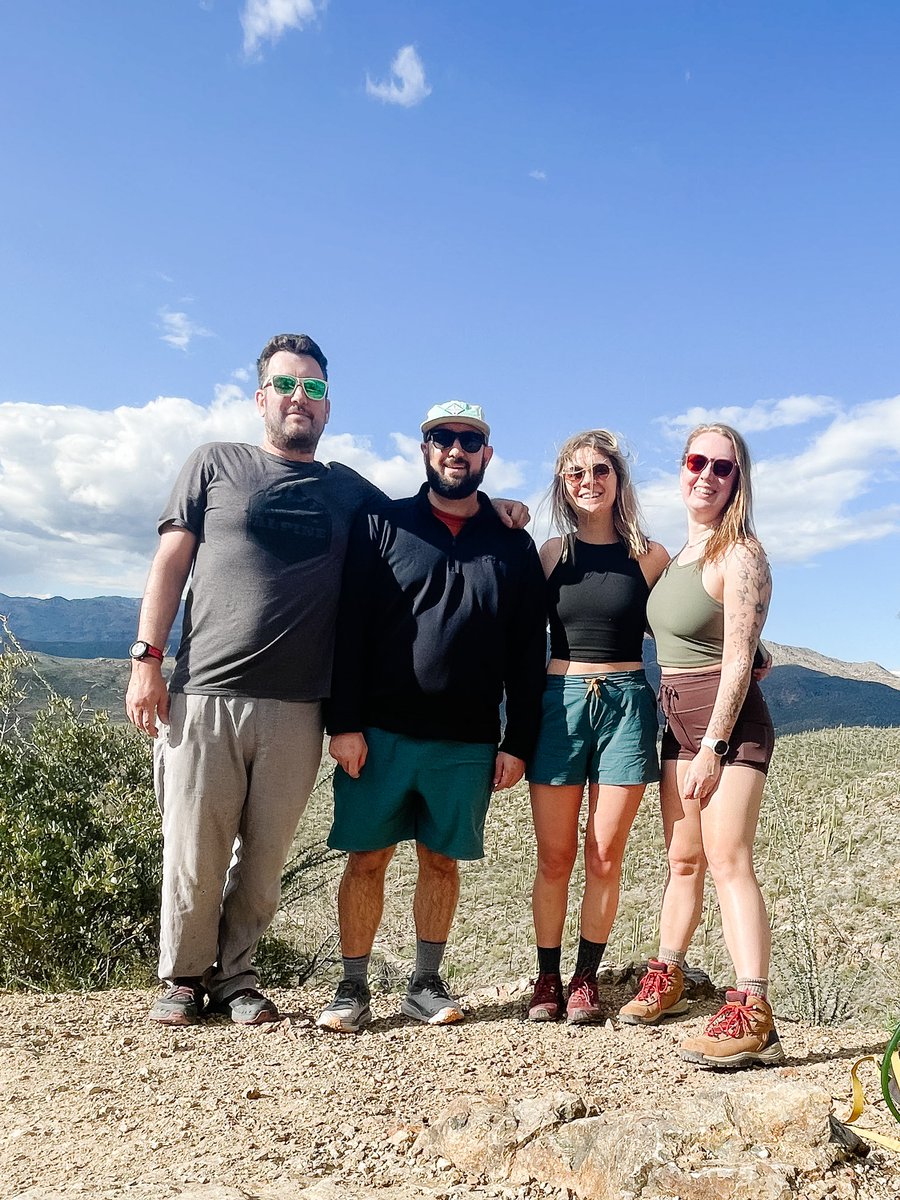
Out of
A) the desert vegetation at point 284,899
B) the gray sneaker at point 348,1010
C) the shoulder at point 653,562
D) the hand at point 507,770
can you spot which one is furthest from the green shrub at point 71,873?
the shoulder at point 653,562

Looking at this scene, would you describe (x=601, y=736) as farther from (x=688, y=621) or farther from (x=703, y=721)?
(x=688, y=621)

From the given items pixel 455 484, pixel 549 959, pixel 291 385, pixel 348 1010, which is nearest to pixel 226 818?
pixel 348 1010

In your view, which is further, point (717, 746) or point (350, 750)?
point (350, 750)

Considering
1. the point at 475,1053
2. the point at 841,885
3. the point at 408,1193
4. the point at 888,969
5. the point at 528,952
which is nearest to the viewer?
the point at 408,1193

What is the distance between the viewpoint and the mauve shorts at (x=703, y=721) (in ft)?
13.1

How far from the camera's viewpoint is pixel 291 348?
4789 millimetres

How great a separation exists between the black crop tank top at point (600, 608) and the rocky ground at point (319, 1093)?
1763mm

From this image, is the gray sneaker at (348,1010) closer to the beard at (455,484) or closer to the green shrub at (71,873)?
the green shrub at (71,873)

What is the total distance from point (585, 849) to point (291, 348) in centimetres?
291

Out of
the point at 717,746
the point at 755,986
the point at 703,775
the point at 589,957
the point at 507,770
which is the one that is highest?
the point at 717,746

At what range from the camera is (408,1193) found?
270 cm

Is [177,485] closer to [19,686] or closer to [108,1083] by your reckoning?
[108,1083]

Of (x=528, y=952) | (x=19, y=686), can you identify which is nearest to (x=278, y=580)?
(x=19, y=686)

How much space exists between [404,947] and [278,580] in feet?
27.7
